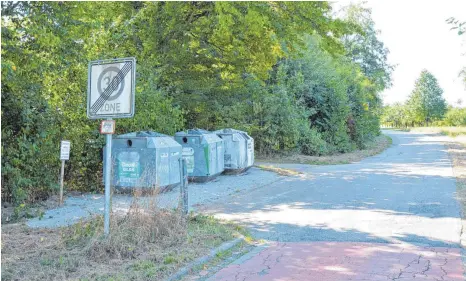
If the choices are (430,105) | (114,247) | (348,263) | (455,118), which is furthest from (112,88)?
(430,105)

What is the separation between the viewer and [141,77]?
13.1 meters

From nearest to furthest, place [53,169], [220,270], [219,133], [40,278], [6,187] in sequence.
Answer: [40,278] < [220,270] < [6,187] < [53,169] < [219,133]

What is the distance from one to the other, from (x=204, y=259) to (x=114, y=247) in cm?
110

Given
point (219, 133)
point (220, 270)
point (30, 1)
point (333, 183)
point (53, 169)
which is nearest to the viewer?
point (220, 270)

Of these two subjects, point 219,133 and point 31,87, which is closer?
point 31,87

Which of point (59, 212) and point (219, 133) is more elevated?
point (219, 133)

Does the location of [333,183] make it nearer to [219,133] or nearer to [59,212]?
[219,133]

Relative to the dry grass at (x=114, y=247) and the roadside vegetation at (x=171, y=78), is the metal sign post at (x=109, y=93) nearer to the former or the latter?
the dry grass at (x=114, y=247)

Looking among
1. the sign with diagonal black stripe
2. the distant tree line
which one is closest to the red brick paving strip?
the sign with diagonal black stripe

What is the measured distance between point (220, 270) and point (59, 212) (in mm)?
4375

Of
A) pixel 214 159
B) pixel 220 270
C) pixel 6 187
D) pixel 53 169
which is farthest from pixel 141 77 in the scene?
pixel 220 270

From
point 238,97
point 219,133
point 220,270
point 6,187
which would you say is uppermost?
point 238,97

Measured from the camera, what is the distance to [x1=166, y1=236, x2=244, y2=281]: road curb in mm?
5000

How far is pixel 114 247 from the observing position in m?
5.39
